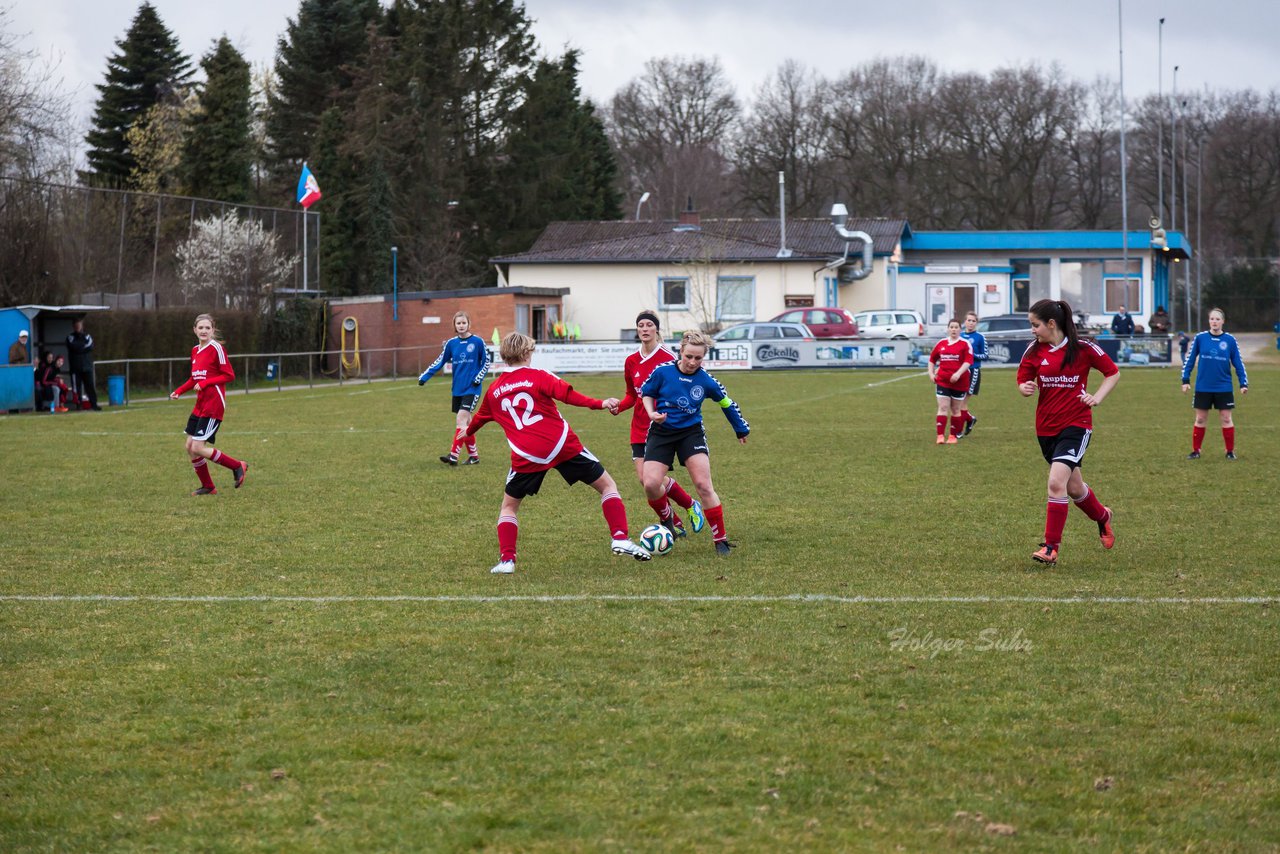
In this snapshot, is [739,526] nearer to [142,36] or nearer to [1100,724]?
[1100,724]

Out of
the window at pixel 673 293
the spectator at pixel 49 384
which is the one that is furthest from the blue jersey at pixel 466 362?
the window at pixel 673 293

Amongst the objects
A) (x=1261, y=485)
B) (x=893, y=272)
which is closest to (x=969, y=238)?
(x=893, y=272)

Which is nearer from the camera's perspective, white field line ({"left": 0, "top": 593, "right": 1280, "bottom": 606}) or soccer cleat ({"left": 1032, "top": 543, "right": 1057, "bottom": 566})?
white field line ({"left": 0, "top": 593, "right": 1280, "bottom": 606})

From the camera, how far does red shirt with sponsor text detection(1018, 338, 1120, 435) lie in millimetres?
9164

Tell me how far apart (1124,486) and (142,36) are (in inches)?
2389

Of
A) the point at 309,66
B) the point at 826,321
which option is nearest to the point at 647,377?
the point at 826,321

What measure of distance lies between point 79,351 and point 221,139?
3451cm

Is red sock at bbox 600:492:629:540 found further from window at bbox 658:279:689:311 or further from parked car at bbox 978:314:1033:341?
window at bbox 658:279:689:311

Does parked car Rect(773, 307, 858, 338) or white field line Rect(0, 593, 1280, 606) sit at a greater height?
parked car Rect(773, 307, 858, 338)

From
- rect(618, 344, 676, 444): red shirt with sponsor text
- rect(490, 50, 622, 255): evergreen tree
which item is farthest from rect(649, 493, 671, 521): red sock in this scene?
rect(490, 50, 622, 255): evergreen tree

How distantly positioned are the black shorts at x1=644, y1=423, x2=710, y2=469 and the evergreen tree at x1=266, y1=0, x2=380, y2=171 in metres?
56.0

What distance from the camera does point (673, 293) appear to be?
174 feet

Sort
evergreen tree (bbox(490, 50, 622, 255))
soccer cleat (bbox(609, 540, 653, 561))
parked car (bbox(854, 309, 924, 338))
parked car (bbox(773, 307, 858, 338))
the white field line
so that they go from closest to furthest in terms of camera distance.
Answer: the white field line, soccer cleat (bbox(609, 540, 653, 561)), parked car (bbox(773, 307, 858, 338)), parked car (bbox(854, 309, 924, 338)), evergreen tree (bbox(490, 50, 622, 255))

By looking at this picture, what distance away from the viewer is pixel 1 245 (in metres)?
32.7
